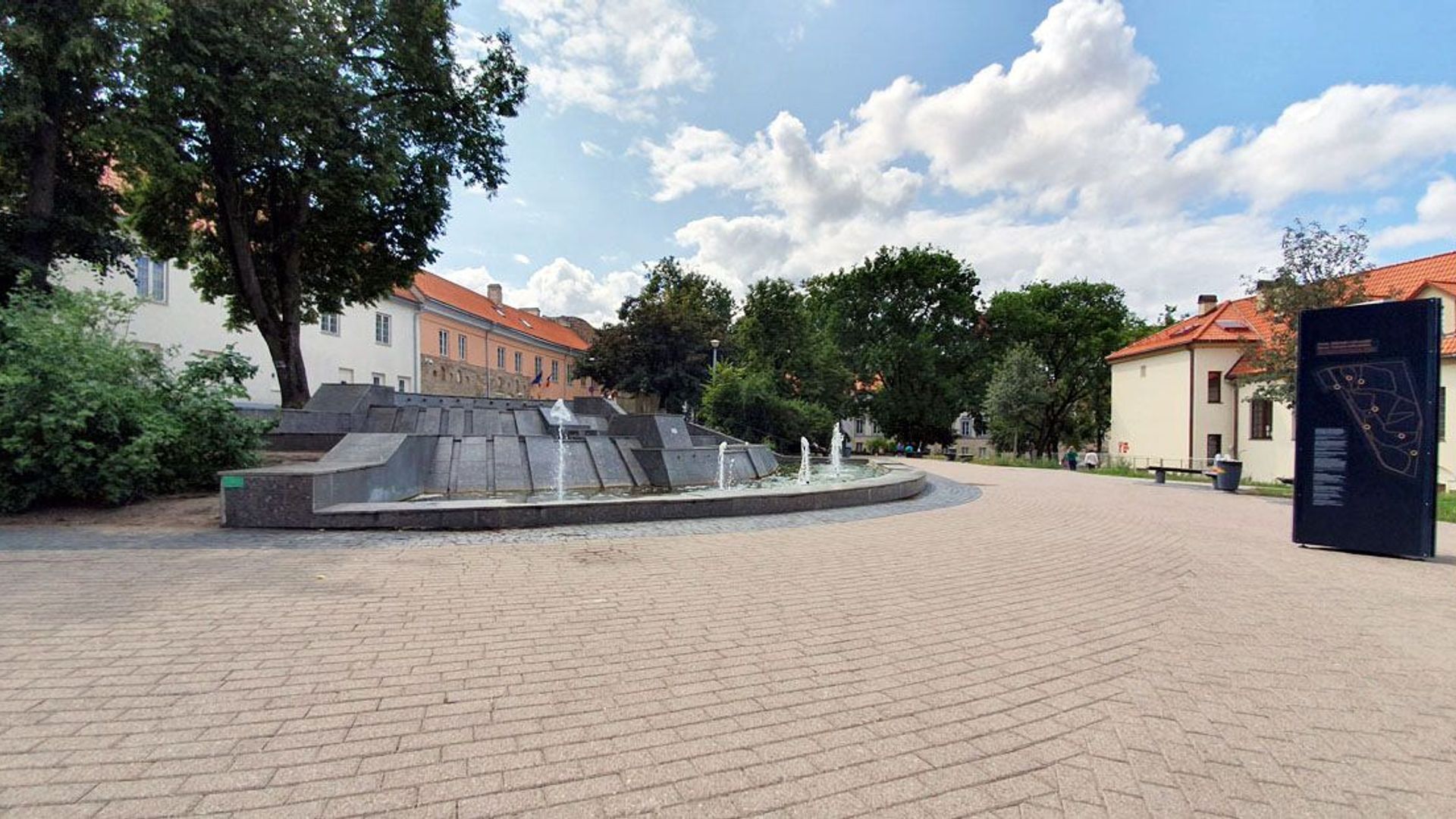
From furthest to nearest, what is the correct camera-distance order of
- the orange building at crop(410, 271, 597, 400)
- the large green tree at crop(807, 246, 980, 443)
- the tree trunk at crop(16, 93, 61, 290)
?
the large green tree at crop(807, 246, 980, 443)
the orange building at crop(410, 271, 597, 400)
the tree trunk at crop(16, 93, 61, 290)

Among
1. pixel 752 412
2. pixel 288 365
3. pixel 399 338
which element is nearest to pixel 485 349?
pixel 399 338

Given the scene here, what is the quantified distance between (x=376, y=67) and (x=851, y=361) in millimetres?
36555

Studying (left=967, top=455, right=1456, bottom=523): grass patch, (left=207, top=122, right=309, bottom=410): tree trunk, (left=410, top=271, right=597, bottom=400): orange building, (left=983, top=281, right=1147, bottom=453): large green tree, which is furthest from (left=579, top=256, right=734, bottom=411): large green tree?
(left=983, top=281, right=1147, bottom=453): large green tree

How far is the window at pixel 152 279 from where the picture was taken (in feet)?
81.0

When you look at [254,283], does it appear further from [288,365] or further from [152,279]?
[152,279]

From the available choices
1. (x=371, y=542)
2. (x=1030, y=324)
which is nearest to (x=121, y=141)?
(x=371, y=542)

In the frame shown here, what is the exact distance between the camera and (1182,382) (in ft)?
109

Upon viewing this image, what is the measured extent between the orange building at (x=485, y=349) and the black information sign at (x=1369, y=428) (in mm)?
37233

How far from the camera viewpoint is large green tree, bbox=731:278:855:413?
38.0m

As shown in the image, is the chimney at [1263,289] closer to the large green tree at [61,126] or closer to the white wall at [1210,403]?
the white wall at [1210,403]

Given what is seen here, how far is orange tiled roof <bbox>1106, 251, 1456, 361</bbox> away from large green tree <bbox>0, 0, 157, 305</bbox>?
29.3m

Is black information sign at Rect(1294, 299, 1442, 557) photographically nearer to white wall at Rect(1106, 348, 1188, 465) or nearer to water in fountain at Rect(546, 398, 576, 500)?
water in fountain at Rect(546, 398, 576, 500)

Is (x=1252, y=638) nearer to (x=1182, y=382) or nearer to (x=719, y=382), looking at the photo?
(x=719, y=382)

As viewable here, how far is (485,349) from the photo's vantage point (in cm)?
4703
